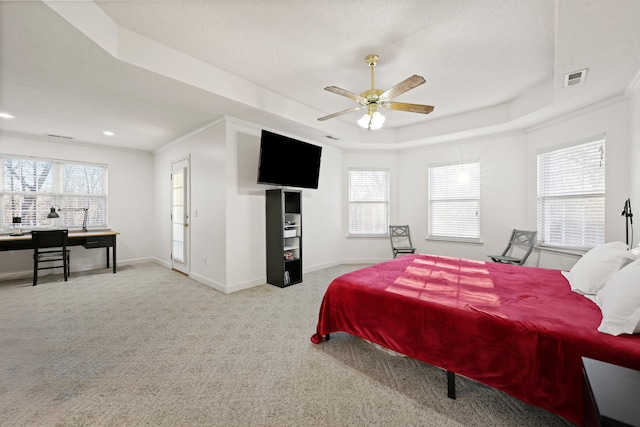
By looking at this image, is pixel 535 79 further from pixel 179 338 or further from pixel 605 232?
pixel 179 338

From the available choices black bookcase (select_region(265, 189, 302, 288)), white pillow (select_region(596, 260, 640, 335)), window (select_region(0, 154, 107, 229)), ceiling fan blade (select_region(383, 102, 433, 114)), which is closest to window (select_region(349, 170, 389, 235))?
black bookcase (select_region(265, 189, 302, 288))

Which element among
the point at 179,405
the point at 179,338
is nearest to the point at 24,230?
the point at 179,338

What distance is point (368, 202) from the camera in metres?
5.71

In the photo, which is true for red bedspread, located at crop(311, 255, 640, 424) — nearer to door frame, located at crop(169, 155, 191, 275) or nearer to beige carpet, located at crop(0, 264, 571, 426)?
beige carpet, located at crop(0, 264, 571, 426)

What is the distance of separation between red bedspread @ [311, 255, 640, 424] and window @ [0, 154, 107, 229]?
5694 millimetres

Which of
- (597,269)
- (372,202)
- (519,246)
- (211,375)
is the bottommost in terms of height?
(211,375)

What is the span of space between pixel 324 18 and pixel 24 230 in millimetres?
6141

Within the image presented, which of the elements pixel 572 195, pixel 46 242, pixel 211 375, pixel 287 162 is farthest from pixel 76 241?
pixel 572 195

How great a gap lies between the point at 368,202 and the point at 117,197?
539 centimetres

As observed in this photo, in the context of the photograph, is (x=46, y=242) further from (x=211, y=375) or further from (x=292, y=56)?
(x=292, y=56)

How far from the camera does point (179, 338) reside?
2.53 metres

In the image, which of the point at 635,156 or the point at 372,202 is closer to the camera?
the point at 635,156

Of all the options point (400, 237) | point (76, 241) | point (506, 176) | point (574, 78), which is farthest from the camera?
point (400, 237)

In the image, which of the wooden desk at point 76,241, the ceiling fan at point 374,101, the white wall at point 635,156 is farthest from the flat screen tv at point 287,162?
the white wall at point 635,156
